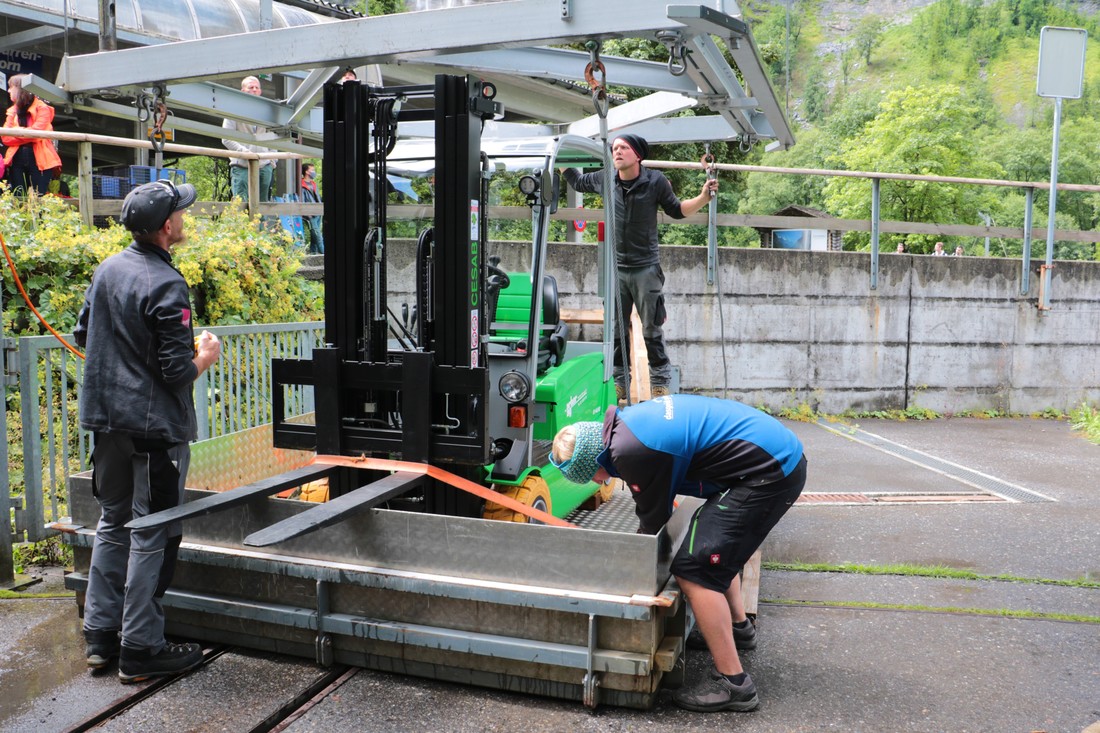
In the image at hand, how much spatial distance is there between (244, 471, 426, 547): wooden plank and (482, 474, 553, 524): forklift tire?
51cm

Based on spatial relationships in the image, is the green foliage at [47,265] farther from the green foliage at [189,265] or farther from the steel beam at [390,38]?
the steel beam at [390,38]

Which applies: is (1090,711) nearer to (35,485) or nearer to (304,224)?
(35,485)

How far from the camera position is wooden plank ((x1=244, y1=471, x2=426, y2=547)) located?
146 inches

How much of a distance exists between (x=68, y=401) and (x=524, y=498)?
14.0 ft

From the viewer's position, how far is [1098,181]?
75688mm

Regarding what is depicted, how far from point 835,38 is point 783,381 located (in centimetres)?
19099

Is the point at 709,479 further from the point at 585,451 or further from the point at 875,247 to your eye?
the point at 875,247

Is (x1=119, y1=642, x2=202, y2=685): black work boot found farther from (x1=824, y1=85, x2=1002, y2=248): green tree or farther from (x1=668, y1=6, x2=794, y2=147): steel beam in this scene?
(x1=824, y1=85, x2=1002, y2=248): green tree

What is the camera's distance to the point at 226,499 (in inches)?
164

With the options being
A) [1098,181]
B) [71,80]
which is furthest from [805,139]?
[71,80]

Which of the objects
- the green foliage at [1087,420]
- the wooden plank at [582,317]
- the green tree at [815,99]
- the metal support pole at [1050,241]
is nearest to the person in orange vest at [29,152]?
the wooden plank at [582,317]

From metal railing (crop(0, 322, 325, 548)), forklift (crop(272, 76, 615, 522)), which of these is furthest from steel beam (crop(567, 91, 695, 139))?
metal railing (crop(0, 322, 325, 548))

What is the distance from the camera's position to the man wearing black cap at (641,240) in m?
6.98

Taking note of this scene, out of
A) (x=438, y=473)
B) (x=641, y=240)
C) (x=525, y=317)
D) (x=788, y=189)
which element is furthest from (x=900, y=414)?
(x=788, y=189)
